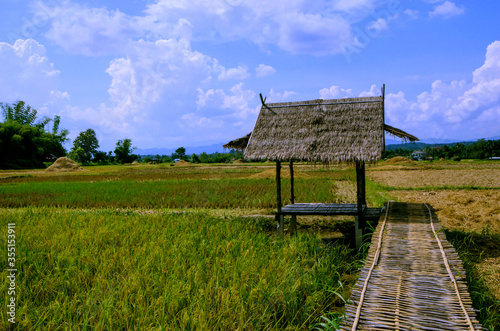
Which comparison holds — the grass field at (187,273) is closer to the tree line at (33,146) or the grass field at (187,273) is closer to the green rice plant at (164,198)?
the green rice plant at (164,198)

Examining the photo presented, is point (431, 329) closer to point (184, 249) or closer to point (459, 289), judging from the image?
point (459, 289)

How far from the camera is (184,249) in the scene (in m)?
4.29

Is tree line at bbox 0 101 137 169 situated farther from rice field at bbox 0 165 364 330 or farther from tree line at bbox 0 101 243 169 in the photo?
rice field at bbox 0 165 364 330

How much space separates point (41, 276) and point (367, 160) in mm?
4801

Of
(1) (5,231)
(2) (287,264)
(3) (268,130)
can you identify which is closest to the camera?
(2) (287,264)

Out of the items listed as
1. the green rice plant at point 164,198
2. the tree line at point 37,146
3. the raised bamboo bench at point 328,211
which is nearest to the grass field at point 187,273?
the raised bamboo bench at point 328,211

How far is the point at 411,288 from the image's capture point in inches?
117

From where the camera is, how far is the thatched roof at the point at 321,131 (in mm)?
6016

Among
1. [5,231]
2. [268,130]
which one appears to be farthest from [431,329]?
[5,231]

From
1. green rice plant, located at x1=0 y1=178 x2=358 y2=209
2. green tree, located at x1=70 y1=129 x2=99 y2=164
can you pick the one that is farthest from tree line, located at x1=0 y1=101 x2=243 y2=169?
green rice plant, located at x1=0 y1=178 x2=358 y2=209

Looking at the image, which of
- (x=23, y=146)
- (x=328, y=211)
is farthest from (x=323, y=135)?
(x=23, y=146)

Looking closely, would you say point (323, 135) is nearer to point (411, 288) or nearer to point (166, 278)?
point (411, 288)

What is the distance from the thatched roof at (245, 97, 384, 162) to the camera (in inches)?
237

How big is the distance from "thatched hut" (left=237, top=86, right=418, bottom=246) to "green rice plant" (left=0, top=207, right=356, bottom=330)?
1506mm
